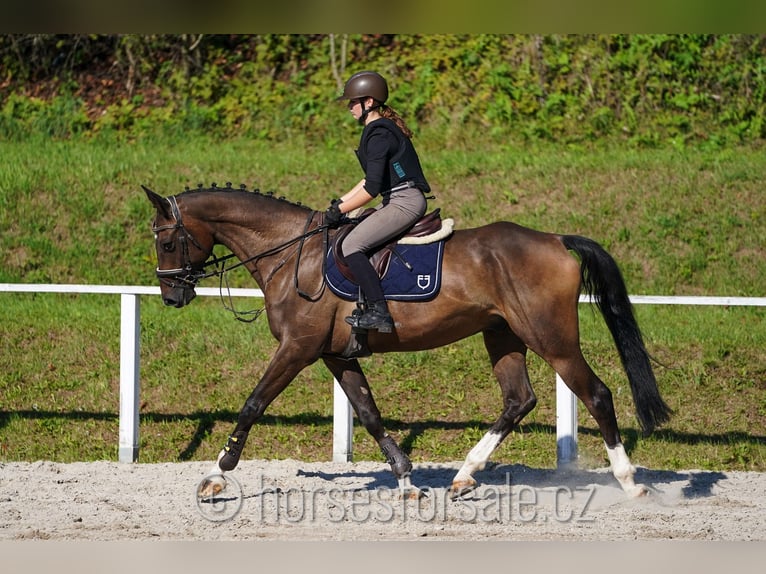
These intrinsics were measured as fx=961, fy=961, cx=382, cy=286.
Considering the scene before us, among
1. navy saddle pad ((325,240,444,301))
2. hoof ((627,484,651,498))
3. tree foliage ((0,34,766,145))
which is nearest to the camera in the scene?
navy saddle pad ((325,240,444,301))

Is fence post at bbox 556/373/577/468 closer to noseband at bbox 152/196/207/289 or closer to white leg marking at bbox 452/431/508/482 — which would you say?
white leg marking at bbox 452/431/508/482

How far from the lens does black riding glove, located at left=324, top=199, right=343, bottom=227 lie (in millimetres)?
6281

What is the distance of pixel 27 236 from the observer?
464 inches

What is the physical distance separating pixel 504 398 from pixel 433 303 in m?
0.92

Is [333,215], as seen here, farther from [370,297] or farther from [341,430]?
[341,430]

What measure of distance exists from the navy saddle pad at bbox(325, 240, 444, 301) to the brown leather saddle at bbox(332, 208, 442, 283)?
33mm

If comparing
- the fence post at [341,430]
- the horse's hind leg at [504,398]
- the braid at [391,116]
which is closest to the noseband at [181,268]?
the braid at [391,116]

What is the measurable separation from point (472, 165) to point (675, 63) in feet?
12.9

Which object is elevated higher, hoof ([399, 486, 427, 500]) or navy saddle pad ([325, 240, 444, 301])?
navy saddle pad ([325, 240, 444, 301])

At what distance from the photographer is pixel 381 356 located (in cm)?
953

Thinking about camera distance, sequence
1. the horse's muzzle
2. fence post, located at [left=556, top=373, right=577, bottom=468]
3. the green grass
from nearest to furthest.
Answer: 1. the horse's muzzle
2. fence post, located at [left=556, top=373, right=577, bottom=468]
3. the green grass

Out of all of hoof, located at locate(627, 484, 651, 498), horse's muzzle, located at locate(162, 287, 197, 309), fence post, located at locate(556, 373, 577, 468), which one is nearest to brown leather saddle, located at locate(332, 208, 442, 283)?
horse's muzzle, located at locate(162, 287, 197, 309)

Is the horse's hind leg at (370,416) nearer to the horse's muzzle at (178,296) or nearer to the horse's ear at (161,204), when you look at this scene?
the horse's muzzle at (178,296)

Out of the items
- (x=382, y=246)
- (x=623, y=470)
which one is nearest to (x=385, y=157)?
(x=382, y=246)
